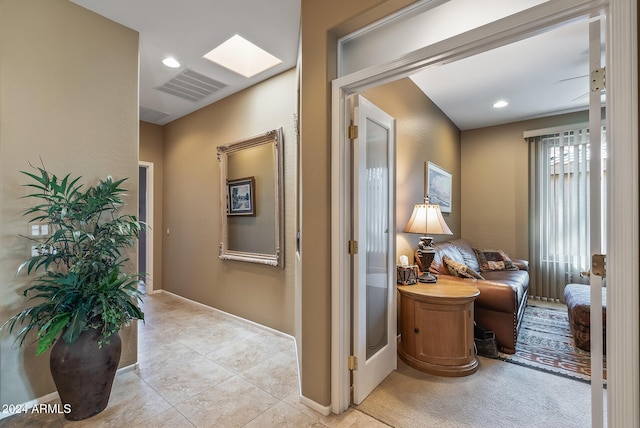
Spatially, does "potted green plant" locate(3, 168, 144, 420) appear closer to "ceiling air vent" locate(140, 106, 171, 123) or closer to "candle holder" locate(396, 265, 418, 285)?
"candle holder" locate(396, 265, 418, 285)

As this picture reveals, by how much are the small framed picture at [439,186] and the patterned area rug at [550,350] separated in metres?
1.75

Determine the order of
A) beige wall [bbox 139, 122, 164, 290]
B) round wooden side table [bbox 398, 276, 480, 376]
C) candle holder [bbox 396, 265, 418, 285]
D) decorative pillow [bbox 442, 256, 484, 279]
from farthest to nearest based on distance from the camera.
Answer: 1. beige wall [bbox 139, 122, 164, 290]
2. decorative pillow [bbox 442, 256, 484, 279]
3. candle holder [bbox 396, 265, 418, 285]
4. round wooden side table [bbox 398, 276, 480, 376]

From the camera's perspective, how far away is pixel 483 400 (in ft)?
6.49

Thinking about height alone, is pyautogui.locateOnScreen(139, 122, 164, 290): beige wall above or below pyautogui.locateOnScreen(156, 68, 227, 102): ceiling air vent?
below

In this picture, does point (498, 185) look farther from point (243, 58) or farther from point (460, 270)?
point (243, 58)

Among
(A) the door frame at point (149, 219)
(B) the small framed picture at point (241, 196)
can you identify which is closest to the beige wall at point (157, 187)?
(A) the door frame at point (149, 219)

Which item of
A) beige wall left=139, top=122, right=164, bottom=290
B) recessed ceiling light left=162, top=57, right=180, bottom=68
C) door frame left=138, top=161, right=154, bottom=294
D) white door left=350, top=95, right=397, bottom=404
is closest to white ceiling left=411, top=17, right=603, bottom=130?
white door left=350, top=95, right=397, bottom=404

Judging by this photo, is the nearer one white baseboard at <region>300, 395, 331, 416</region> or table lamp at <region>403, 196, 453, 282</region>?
white baseboard at <region>300, 395, 331, 416</region>

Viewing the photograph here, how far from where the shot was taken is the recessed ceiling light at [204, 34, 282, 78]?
9.51 ft

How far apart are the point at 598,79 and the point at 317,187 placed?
139 cm

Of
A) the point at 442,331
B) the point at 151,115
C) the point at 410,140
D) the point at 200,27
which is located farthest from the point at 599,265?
the point at 151,115

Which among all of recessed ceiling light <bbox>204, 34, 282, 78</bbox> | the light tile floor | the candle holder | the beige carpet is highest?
recessed ceiling light <bbox>204, 34, 282, 78</bbox>

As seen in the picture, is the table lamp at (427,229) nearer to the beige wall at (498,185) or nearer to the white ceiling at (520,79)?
the white ceiling at (520,79)

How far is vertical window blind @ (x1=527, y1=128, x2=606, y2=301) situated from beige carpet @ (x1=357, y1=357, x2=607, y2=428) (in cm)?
274
